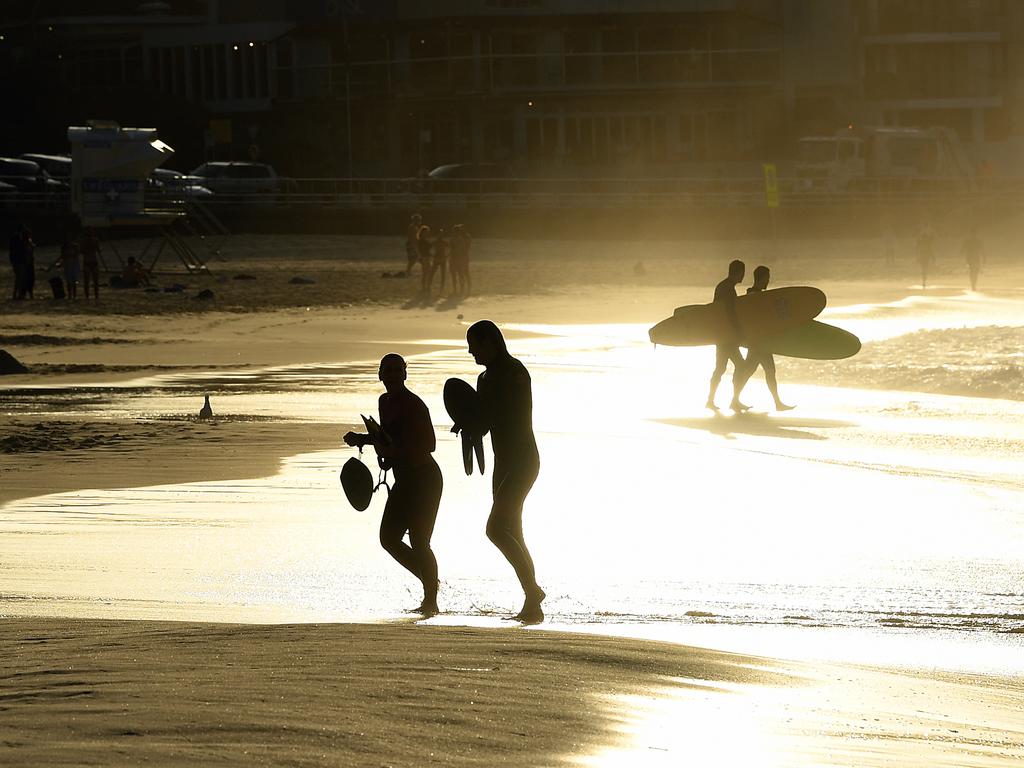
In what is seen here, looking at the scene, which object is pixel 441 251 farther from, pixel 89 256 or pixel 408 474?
pixel 408 474

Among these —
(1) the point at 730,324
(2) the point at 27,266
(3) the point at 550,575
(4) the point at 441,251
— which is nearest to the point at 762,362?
(1) the point at 730,324

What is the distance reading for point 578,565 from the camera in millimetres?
9992

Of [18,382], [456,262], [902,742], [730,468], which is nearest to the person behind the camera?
[902,742]

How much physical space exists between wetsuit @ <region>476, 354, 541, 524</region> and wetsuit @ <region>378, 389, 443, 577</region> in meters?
0.33

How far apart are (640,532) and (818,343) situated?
31.2 ft

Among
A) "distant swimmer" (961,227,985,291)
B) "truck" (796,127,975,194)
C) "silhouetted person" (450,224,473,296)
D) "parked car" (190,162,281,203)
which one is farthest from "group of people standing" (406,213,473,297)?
"truck" (796,127,975,194)

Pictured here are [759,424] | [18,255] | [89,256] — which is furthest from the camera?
[89,256]

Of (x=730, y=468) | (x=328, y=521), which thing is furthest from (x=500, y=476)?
(x=730, y=468)

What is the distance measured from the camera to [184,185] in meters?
49.9

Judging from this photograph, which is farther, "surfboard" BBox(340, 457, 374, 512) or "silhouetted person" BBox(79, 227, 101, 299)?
"silhouetted person" BBox(79, 227, 101, 299)

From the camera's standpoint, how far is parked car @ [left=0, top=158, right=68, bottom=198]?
2008 inches

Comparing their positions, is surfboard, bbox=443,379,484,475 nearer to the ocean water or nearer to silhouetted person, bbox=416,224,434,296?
the ocean water

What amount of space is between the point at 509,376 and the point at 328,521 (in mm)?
3089

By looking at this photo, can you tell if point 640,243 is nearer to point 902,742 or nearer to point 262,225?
point 262,225
